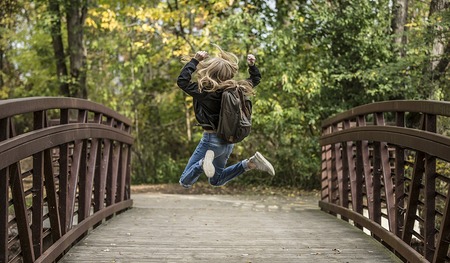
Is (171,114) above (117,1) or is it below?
below

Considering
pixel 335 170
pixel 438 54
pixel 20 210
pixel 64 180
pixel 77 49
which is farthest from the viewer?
pixel 77 49

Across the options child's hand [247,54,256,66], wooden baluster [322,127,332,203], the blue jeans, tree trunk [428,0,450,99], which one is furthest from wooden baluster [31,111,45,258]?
tree trunk [428,0,450,99]

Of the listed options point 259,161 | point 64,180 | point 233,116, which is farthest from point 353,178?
point 64,180

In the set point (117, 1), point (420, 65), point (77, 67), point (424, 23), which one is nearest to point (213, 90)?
point (424, 23)

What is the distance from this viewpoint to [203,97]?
6676 millimetres

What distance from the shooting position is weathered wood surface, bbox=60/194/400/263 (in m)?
5.91

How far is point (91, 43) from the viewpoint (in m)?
19.3

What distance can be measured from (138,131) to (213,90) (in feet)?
44.2

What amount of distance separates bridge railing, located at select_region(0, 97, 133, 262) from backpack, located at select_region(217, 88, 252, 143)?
1.32m

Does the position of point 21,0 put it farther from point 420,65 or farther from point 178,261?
point 178,261

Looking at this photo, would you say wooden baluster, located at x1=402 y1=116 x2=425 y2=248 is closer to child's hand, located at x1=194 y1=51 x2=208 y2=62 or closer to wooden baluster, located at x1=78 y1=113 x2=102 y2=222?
child's hand, located at x1=194 y1=51 x2=208 y2=62

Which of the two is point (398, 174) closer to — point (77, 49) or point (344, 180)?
point (344, 180)

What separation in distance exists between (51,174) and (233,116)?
2001 mm

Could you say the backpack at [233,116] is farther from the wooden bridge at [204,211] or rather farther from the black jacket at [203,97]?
the wooden bridge at [204,211]
